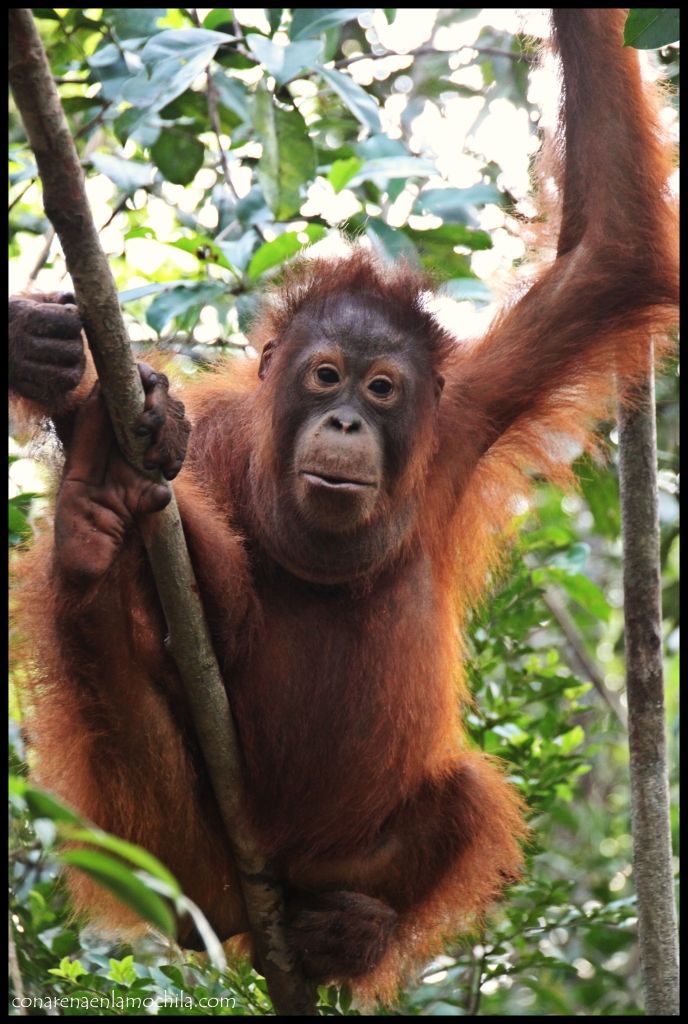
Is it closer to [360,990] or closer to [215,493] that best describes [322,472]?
[215,493]

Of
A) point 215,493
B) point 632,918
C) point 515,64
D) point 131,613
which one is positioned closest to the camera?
point 131,613

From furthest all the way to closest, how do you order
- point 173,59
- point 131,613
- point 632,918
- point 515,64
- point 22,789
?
point 515,64 → point 632,918 → point 173,59 → point 131,613 → point 22,789

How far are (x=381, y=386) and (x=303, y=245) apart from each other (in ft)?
3.39

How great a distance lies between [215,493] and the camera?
3855mm

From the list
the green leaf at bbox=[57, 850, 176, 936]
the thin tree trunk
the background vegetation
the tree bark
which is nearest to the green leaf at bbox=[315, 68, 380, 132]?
the background vegetation

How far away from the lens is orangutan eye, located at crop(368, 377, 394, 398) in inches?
147

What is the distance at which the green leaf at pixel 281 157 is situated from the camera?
454 centimetres

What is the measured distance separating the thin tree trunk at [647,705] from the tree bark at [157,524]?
105 cm

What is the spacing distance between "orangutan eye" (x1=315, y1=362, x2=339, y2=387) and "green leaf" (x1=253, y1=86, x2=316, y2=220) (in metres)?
1.09

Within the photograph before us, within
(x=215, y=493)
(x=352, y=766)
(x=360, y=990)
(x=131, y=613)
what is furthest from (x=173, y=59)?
(x=360, y=990)

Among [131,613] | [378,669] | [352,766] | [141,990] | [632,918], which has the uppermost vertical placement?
[131,613]

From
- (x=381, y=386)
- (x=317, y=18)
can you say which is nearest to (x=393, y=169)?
(x=317, y=18)

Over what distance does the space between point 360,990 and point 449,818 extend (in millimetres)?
660

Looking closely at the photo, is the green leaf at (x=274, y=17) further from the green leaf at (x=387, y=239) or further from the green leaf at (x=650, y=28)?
the green leaf at (x=650, y=28)
